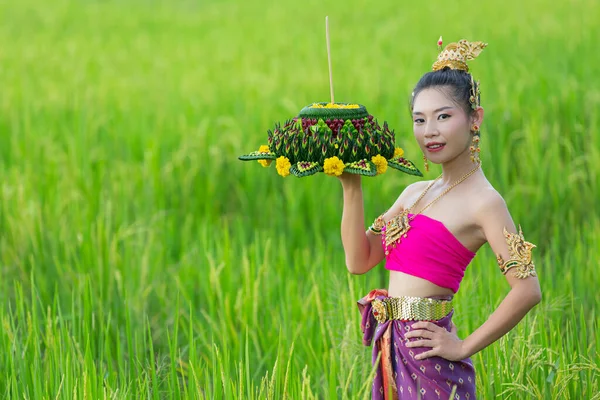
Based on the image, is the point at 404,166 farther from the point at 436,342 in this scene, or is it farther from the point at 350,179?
the point at 436,342

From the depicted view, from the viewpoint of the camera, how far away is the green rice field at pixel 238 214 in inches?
90.0

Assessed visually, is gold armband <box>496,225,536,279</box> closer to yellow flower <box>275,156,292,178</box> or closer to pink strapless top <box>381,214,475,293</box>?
pink strapless top <box>381,214,475,293</box>

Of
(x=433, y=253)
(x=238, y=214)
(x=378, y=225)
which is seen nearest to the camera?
(x=433, y=253)

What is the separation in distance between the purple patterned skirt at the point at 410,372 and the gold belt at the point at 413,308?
0.01 meters

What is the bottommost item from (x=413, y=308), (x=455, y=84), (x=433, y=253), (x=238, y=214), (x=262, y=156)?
(x=413, y=308)

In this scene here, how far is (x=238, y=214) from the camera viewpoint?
12.7 feet

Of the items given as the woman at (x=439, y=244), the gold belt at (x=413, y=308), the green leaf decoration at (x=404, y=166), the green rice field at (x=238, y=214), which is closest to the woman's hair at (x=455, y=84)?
the woman at (x=439, y=244)

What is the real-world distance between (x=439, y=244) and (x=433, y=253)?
23 millimetres

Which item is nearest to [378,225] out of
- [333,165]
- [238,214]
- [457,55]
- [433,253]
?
[433,253]

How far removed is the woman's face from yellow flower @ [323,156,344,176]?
0.21 metres

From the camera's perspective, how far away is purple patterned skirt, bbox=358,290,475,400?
178 cm

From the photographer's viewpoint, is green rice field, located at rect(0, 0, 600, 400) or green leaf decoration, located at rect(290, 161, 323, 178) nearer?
green leaf decoration, located at rect(290, 161, 323, 178)

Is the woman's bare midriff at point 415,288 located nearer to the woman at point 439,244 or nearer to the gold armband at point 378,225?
the woman at point 439,244

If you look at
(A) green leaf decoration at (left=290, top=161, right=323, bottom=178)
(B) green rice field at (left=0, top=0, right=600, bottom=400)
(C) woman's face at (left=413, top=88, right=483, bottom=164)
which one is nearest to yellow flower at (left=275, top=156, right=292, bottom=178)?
(A) green leaf decoration at (left=290, top=161, right=323, bottom=178)
